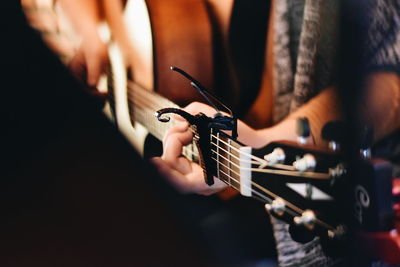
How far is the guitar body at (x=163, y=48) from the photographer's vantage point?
40.2 inches

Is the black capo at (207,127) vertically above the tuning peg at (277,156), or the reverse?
the tuning peg at (277,156)

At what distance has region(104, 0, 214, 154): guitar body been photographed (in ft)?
3.35

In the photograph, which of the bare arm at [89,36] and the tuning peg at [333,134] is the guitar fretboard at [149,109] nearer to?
the bare arm at [89,36]

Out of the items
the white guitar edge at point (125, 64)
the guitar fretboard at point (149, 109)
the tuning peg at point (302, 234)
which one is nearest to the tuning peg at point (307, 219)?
the tuning peg at point (302, 234)

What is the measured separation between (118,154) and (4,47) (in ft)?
1.74

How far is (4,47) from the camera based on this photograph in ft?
5.17

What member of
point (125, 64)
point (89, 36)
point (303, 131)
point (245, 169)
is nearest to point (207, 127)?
point (245, 169)

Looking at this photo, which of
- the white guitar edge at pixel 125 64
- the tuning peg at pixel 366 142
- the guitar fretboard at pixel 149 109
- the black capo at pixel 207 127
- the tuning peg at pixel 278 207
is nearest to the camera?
the tuning peg at pixel 366 142

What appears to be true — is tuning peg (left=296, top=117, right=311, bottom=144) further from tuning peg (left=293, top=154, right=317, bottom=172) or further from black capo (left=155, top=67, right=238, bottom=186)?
black capo (left=155, top=67, right=238, bottom=186)

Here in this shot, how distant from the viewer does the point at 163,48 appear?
108cm

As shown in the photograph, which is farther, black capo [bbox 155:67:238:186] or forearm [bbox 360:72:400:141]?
black capo [bbox 155:67:238:186]

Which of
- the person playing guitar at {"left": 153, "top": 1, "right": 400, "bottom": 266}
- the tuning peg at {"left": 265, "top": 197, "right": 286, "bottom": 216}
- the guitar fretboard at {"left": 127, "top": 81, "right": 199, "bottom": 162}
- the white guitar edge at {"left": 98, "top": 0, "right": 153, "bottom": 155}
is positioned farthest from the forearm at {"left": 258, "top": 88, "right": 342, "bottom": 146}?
the white guitar edge at {"left": 98, "top": 0, "right": 153, "bottom": 155}

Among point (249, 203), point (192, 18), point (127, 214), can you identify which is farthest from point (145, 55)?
point (127, 214)

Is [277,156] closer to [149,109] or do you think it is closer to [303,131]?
[303,131]
